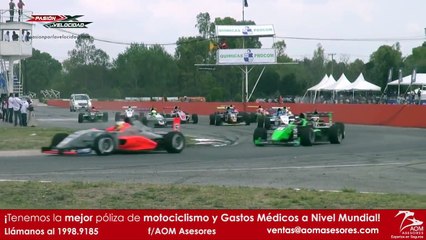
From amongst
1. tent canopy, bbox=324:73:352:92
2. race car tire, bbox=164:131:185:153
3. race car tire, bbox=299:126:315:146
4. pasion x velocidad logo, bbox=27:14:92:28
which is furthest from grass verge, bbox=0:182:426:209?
tent canopy, bbox=324:73:352:92

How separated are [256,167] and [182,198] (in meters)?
6.64

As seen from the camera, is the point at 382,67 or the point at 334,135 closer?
the point at 334,135

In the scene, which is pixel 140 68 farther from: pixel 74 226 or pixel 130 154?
pixel 74 226

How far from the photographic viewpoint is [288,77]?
91500mm

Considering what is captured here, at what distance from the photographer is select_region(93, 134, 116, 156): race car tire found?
70.2 feet

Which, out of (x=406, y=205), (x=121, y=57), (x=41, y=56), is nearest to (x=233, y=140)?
(x=406, y=205)

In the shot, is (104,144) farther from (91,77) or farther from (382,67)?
(91,77)

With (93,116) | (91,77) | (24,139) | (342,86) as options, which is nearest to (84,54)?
(91,77)

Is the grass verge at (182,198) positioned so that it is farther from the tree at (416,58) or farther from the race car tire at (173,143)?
the tree at (416,58)

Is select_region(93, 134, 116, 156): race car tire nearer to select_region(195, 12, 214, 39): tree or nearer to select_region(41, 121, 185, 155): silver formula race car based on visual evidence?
select_region(41, 121, 185, 155): silver formula race car

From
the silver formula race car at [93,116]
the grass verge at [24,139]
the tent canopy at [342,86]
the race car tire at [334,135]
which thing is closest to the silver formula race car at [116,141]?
the grass verge at [24,139]

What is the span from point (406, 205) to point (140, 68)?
9617 centimetres

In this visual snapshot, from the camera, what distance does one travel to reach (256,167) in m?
17.8

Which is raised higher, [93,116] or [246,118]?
[246,118]
